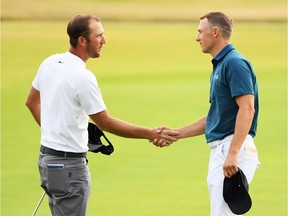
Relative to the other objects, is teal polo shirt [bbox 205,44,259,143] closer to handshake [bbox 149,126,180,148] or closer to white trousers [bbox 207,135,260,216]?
white trousers [bbox 207,135,260,216]

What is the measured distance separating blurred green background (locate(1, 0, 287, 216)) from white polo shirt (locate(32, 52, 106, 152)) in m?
2.55

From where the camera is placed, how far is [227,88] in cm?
685

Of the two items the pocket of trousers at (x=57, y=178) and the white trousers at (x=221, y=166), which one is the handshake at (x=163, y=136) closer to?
the white trousers at (x=221, y=166)

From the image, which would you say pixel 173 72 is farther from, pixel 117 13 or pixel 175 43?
pixel 117 13

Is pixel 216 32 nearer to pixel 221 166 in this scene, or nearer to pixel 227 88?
pixel 227 88

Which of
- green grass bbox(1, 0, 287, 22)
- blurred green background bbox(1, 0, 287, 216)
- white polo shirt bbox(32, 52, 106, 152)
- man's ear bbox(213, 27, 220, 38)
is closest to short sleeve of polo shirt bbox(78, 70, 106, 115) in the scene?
white polo shirt bbox(32, 52, 106, 152)

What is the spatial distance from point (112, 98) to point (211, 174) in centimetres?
1168

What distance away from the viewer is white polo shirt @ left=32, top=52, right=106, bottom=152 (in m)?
6.67

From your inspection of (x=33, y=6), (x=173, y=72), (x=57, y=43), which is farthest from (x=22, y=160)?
(x=33, y=6)

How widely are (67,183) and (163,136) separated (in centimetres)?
137

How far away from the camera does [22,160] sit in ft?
39.9

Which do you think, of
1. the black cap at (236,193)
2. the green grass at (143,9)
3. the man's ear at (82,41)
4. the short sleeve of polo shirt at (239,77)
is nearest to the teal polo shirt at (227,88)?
the short sleeve of polo shirt at (239,77)

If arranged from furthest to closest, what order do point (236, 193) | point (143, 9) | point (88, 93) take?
1. point (143, 9)
2. point (236, 193)
3. point (88, 93)

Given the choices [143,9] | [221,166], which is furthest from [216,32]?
[143,9]
